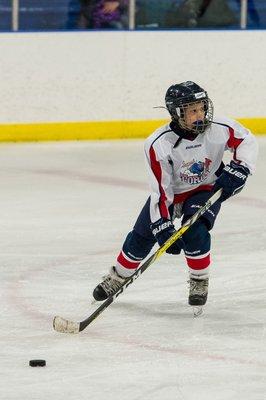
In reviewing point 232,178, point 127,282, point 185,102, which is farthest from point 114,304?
point 185,102

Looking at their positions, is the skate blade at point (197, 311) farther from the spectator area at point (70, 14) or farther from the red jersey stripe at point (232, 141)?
the spectator area at point (70, 14)

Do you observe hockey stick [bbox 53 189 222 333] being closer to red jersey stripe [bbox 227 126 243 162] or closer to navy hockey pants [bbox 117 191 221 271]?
navy hockey pants [bbox 117 191 221 271]

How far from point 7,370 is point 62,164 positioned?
4319 millimetres

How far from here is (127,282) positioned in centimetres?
514

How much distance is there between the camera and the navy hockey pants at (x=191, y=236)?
5.15 m

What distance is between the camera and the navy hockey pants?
16.9 feet

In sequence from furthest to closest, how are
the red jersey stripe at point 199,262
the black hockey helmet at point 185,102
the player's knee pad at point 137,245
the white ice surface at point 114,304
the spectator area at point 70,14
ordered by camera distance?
the spectator area at point 70,14 → the player's knee pad at point 137,245 → the red jersey stripe at point 199,262 → the black hockey helmet at point 185,102 → the white ice surface at point 114,304

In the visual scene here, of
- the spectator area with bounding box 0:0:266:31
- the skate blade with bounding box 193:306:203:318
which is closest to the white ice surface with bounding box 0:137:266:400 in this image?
the skate blade with bounding box 193:306:203:318

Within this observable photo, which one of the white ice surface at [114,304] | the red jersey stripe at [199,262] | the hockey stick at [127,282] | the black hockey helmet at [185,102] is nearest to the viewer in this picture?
the white ice surface at [114,304]

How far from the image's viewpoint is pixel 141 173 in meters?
8.52

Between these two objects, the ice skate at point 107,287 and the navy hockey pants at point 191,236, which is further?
the ice skate at point 107,287

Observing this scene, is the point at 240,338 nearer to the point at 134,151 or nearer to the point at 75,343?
the point at 75,343

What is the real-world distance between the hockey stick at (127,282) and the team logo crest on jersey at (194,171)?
0.08 m

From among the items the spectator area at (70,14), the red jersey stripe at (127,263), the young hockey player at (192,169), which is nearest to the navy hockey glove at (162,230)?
the young hockey player at (192,169)
